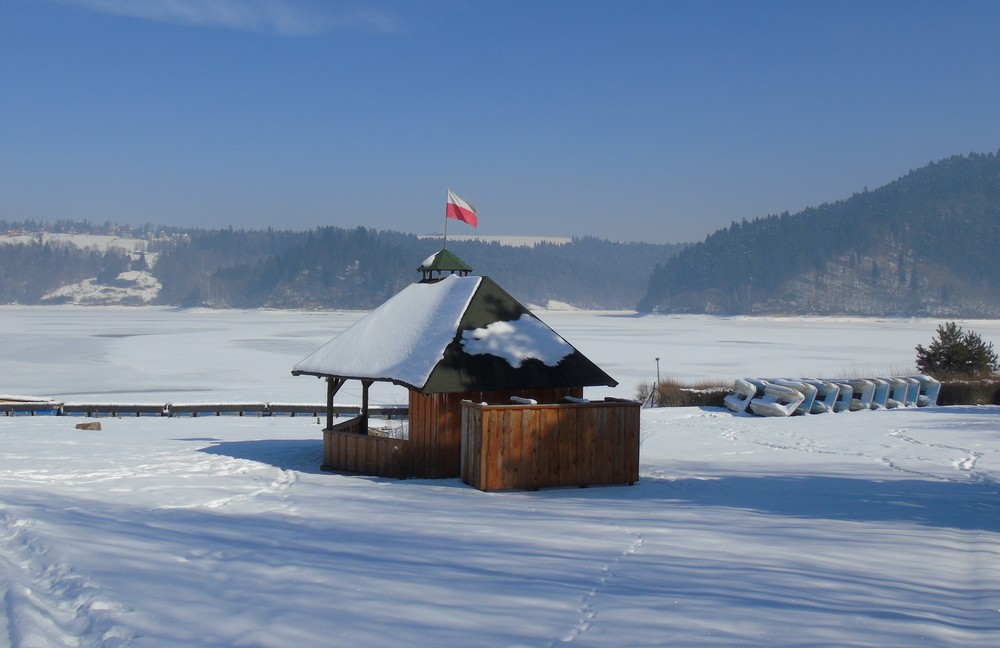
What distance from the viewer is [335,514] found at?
1028 cm

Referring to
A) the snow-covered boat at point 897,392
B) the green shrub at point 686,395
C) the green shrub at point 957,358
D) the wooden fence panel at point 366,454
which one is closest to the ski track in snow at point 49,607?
the wooden fence panel at point 366,454

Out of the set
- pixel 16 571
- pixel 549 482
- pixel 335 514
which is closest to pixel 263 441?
pixel 549 482

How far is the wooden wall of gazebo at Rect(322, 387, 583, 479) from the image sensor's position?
588 inches

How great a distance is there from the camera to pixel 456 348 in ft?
50.0

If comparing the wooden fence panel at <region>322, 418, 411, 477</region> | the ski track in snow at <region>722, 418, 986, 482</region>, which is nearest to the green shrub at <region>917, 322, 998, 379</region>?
the ski track in snow at <region>722, 418, 986, 482</region>

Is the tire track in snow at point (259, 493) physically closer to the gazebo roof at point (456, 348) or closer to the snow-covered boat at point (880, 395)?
the gazebo roof at point (456, 348)

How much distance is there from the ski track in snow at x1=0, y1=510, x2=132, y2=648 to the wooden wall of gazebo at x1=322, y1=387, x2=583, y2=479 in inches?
310

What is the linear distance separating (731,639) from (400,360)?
10.5 m

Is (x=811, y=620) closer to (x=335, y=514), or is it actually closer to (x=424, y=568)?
(x=424, y=568)

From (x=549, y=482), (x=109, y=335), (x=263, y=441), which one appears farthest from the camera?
(x=109, y=335)

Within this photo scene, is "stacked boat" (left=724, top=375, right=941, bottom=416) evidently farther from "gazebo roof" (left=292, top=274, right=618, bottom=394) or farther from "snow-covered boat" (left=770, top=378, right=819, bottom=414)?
"gazebo roof" (left=292, top=274, right=618, bottom=394)

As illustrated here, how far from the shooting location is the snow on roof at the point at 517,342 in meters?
15.4

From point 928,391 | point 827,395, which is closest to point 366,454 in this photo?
point 827,395

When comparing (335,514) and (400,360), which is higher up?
(400,360)
